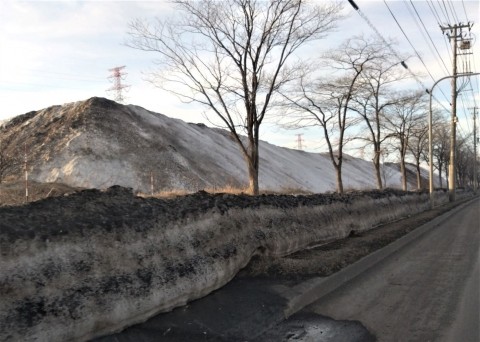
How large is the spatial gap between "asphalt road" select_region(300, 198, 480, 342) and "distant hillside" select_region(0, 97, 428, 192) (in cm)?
2335

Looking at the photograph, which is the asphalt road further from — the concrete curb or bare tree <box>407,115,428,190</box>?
bare tree <box>407,115,428,190</box>

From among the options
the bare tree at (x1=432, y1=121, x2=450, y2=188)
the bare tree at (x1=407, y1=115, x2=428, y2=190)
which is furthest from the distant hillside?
the bare tree at (x1=432, y1=121, x2=450, y2=188)

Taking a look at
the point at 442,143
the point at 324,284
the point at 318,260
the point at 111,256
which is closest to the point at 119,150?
the point at 318,260

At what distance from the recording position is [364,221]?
45.2ft

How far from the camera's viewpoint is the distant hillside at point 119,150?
31120 millimetres

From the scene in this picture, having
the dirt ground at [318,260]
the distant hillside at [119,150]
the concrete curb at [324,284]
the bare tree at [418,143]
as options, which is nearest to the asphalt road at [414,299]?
the concrete curb at [324,284]

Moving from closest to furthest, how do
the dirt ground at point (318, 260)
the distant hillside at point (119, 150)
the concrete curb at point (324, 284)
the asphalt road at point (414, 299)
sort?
the asphalt road at point (414, 299), the concrete curb at point (324, 284), the dirt ground at point (318, 260), the distant hillside at point (119, 150)

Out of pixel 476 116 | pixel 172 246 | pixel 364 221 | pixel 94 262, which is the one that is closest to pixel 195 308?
pixel 172 246

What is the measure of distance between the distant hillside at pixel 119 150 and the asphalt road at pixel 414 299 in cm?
2335

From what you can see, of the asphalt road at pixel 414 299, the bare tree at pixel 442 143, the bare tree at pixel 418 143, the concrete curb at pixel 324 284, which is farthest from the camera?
the bare tree at pixel 442 143

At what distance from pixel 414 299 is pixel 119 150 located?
3016 centimetres

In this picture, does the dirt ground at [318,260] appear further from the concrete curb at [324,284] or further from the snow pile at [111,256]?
the snow pile at [111,256]

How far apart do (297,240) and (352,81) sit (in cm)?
1811

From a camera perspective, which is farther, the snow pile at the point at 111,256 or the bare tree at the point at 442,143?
the bare tree at the point at 442,143
